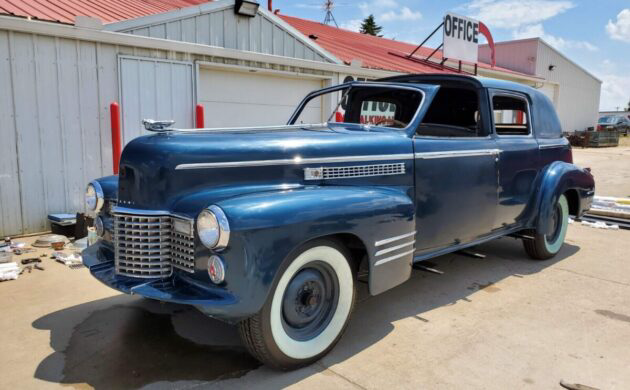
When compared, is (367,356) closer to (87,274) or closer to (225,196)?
(225,196)

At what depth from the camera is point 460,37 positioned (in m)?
12.6

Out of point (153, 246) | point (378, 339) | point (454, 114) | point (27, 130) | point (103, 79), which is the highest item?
point (103, 79)

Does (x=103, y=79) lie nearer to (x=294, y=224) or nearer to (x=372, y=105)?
(x=372, y=105)

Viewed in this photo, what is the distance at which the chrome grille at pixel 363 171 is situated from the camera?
310 cm

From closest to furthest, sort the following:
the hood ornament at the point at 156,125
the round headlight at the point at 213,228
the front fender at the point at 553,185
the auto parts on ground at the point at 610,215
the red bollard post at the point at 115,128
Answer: the round headlight at the point at 213,228 → the hood ornament at the point at 156,125 → the front fender at the point at 553,185 → the red bollard post at the point at 115,128 → the auto parts on ground at the point at 610,215

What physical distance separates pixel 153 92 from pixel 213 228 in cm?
493

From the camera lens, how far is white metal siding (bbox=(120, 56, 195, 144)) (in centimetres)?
643

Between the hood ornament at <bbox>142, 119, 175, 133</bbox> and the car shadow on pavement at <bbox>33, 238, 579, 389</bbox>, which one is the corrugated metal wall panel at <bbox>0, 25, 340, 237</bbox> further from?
the hood ornament at <bbox>142, 119, 175, 133</bbox>

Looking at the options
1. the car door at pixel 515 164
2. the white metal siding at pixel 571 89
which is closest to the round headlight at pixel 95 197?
the car door at pixel 515 164

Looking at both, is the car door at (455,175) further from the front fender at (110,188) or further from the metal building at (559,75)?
the metal building at (559,75)

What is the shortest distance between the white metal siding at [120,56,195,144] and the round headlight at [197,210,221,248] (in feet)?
15.0

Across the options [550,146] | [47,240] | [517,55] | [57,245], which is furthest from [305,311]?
[517,55]

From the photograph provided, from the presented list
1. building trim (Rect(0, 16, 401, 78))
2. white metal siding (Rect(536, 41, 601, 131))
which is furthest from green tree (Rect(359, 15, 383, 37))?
building trim (Rect(0, 16, 401, 78))

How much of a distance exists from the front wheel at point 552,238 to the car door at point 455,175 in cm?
95
